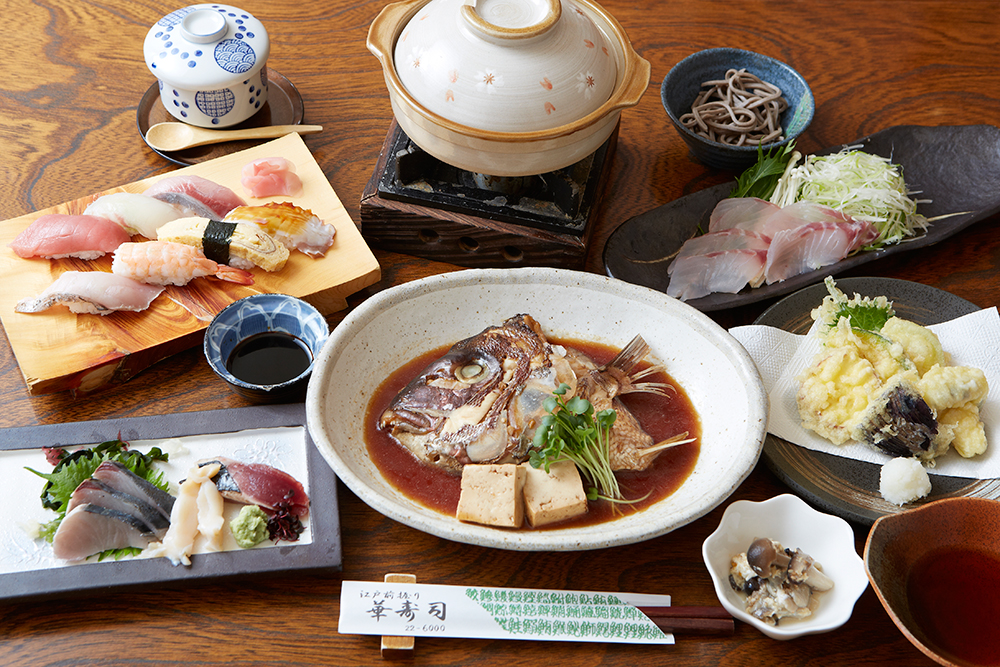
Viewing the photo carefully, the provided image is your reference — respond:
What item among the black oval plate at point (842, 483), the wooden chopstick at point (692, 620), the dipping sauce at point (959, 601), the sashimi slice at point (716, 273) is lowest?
the wooden chopstick at point (692, 620)

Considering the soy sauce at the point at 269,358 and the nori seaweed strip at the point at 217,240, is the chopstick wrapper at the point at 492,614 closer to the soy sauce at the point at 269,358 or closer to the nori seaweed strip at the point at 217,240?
the soy sauce at the point at 269,358

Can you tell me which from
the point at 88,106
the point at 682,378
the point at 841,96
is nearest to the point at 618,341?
the point at 682,378

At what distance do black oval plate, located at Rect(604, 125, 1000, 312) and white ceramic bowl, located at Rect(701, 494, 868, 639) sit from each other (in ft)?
2.13

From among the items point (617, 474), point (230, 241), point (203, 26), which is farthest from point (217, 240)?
point (617, 474)

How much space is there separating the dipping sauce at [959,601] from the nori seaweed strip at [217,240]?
76.2 inches

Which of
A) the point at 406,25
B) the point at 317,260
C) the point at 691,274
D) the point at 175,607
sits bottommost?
the point at 175,607

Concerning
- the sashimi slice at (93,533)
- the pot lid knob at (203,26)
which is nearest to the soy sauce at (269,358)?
the sashimi slice at (93,533)

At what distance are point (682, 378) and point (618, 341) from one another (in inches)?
7.9

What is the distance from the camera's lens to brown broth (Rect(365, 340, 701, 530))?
182 cm

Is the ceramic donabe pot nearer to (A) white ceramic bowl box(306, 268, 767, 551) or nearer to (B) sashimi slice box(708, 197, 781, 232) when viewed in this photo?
(A) white ceramic bowl box(306, 268, 767, 551)

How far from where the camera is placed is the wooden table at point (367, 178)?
1693mm

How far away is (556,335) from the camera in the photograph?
2170 millimetres

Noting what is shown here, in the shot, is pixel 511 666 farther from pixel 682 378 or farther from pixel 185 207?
pixel 185 207

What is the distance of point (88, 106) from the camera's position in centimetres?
279
